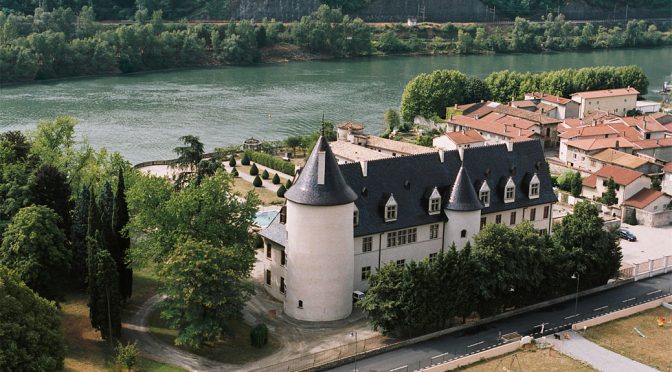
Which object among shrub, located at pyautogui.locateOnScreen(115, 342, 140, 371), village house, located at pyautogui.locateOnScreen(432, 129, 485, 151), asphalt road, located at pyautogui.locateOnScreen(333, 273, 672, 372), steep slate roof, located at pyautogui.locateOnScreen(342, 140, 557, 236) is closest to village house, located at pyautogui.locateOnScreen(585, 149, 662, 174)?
village house, located at pyautogui.locateOnScreen(432, 129, 485, 151)

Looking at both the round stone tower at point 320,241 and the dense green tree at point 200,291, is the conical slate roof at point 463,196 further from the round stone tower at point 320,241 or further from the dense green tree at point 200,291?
the dense green tree at point 200,291

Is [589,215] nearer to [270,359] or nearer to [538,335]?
[538,335]

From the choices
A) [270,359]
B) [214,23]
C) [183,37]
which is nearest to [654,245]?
[270,359]

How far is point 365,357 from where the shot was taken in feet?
137

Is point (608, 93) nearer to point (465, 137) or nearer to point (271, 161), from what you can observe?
point (465, 137)

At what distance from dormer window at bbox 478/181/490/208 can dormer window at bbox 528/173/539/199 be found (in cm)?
358

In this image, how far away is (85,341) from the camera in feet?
139

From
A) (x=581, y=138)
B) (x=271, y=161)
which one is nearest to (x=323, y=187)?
(x=271, y=161)

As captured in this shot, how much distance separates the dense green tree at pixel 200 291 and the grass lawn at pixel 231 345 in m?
0.73

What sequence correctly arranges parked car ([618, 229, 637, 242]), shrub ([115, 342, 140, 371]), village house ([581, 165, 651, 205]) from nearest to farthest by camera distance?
shrub ([115, 342, 140, 371]) < parked car ([618, 229, 637, 242]) < village house ([581, 165, 651, 205])

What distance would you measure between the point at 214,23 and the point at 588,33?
85203mm

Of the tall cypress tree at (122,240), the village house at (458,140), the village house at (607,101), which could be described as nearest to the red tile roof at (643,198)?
the village house at (458,140)

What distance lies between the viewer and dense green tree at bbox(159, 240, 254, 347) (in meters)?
41.2

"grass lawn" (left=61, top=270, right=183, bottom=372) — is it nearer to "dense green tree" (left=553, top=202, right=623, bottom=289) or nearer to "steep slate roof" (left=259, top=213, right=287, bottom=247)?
"steep slate roof" (left=259, top=213, right=287, bottom=247)
